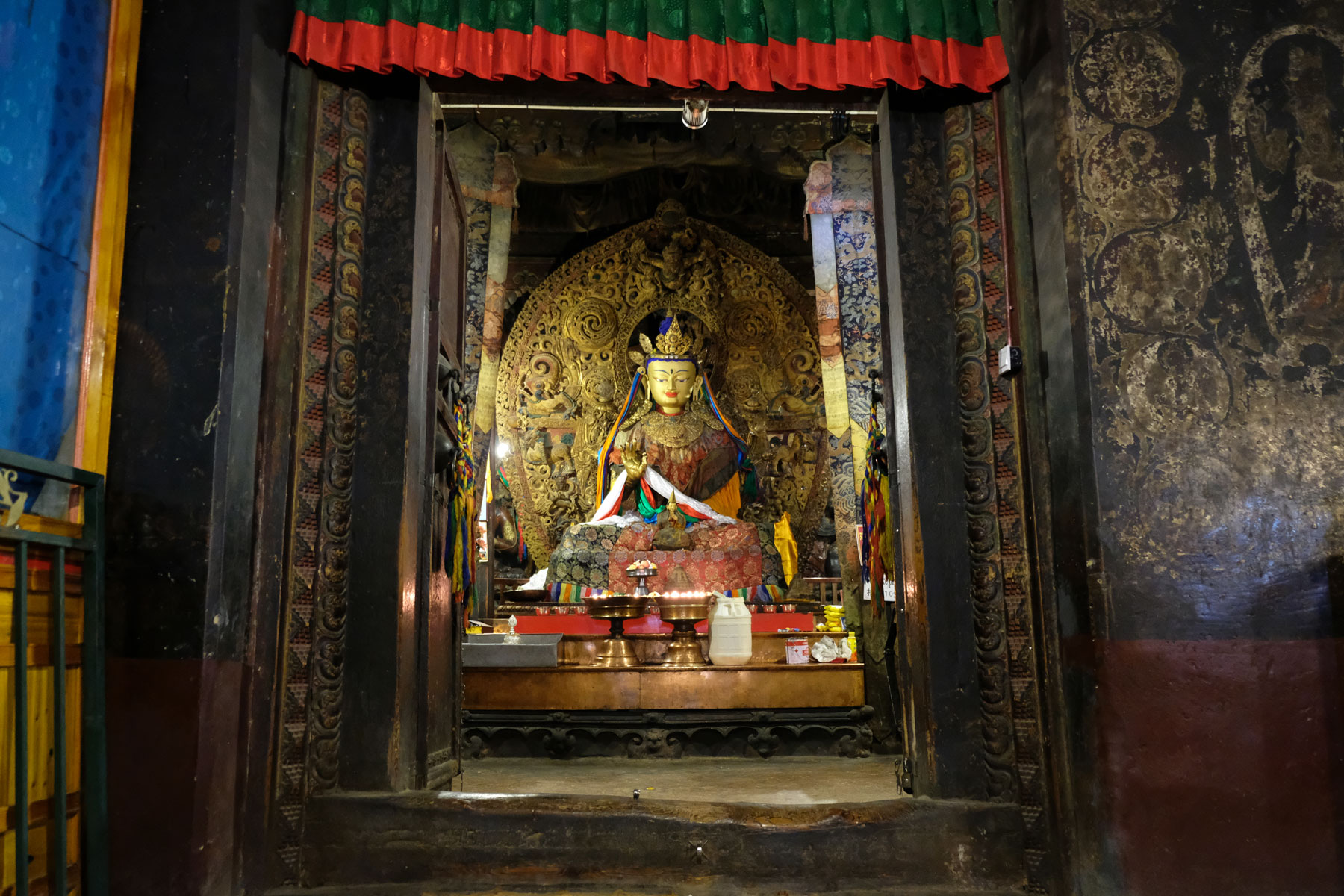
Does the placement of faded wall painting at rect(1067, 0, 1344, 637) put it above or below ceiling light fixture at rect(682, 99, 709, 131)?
below

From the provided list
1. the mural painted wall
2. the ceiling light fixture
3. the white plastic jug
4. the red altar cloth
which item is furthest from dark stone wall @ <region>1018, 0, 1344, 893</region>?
the red altar cloth

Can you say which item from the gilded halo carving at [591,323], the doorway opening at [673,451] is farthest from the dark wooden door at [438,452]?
the gilded halo carving at [591,323]

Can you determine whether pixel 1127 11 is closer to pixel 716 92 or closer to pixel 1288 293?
pixel 1288 293

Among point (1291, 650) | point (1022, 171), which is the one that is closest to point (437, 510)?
point (1022, 171)

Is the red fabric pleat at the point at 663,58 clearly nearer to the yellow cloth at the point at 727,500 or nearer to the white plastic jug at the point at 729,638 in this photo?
the white plastic jug at the point at 729,638

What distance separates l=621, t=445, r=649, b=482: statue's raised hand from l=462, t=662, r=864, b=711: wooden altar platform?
3931 mm

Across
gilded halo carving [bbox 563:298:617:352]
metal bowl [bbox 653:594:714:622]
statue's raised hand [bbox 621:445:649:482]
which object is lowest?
metal bowl [bbox 653:594:714:622]

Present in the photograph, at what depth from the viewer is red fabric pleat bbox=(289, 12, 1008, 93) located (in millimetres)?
3365

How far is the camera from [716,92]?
3564 millimetres

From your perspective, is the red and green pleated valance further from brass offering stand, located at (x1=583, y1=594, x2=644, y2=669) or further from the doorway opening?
brass offering stand, located at (x1=583, y1=594, x2=644, y2=669)

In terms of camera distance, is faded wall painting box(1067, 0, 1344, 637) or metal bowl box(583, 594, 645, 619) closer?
faded wall painting box(1067, 0, 1344, 637)

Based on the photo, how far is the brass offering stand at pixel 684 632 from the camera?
5488 millimetres

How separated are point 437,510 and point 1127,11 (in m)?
3.17

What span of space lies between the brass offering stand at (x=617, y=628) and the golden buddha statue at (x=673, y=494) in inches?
74.9
